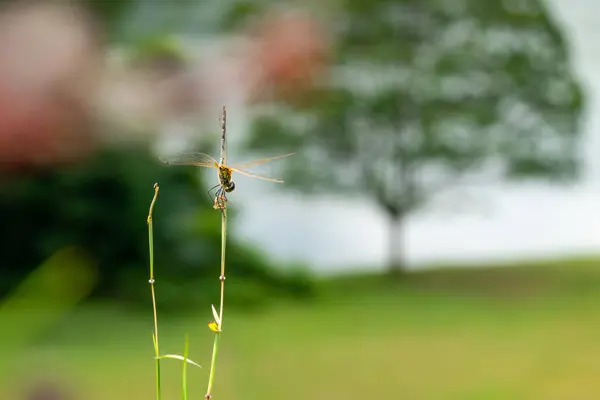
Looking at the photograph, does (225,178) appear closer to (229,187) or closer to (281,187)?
(229,187)

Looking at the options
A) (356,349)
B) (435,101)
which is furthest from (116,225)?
(435,101)

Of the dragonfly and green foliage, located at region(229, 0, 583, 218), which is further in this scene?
green foliage, located at region(229, 0, 583, 218)

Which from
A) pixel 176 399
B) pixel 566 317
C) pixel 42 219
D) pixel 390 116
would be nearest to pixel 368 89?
pixel 390 116

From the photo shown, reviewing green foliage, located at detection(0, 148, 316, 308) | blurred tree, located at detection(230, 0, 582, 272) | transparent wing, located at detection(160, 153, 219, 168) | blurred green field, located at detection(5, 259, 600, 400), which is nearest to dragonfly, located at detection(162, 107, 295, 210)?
transparent wing, located at detection(160, 153, 219, 168)

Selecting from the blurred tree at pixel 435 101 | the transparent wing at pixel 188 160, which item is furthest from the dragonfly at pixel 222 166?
the blurred tree at pixel 435 101

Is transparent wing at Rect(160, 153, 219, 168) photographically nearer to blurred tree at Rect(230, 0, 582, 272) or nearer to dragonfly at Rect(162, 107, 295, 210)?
dragonfly at Rect(162, 107, 295, 210)
